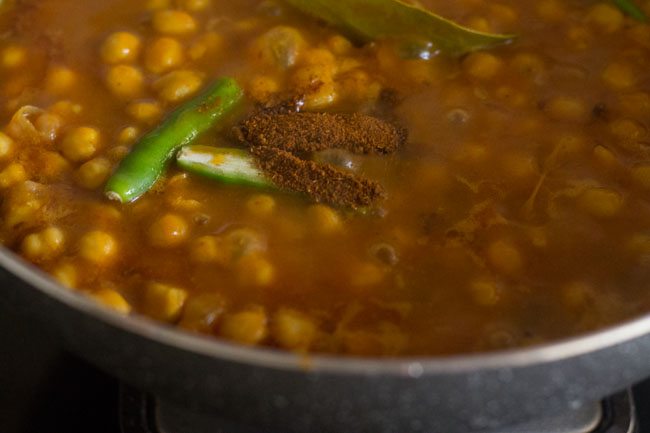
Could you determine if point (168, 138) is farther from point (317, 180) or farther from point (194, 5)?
point (194, 5)

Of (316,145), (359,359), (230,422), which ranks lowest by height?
(230,422)

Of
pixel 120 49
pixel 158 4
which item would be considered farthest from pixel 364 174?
pixel 158 4

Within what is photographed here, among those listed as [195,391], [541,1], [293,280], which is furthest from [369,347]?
[541,1]

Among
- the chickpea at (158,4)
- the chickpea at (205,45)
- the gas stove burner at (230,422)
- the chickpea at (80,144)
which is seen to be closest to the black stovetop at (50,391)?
the gas stove burner at (230,422)

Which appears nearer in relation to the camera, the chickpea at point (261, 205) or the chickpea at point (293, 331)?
the chickpea at point (293, 331)

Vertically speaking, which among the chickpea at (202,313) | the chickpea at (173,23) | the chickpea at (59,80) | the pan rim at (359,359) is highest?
the pan rim at (359,359)

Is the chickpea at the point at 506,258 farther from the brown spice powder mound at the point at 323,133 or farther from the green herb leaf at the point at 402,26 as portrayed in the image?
the green herb leaf at the point at 402,26
